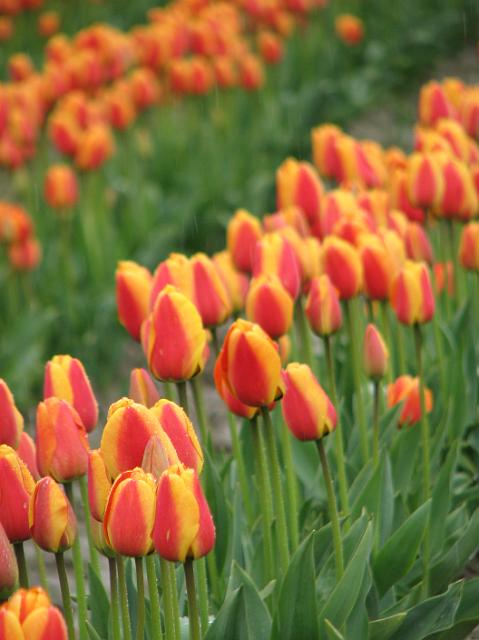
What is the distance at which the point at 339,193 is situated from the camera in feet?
8.98

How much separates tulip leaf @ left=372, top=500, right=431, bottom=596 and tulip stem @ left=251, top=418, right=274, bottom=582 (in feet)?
0.71

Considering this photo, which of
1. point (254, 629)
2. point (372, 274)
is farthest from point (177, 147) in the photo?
point (254, 629)

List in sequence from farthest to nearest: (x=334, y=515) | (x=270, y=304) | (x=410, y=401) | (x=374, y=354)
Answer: (x=410, y=401) → (x=374, y=354) → (x=270, y=304) → (x=334, y=515)

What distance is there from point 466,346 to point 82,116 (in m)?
2.44

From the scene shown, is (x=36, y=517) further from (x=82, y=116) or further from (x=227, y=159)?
(x=227, y=159)

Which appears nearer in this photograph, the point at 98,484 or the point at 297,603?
the point at 98,484

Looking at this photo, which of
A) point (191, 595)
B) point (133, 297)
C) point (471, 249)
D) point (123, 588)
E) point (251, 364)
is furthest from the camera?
point (471, 249)

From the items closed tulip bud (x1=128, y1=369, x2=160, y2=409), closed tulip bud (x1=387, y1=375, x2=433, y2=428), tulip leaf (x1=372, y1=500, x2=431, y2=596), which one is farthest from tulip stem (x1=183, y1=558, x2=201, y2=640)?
closed tulip bud (x1=387, y1=375, x2=433, y2=428)

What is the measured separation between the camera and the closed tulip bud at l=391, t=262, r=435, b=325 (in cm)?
225

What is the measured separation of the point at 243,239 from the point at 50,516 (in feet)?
4.03

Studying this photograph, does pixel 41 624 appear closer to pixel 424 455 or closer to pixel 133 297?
pixel 133 297

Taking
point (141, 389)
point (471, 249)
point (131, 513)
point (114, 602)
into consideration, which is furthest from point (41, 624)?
point (471, 249)

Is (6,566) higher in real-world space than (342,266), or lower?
lower

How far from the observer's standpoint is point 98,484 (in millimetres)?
1485
